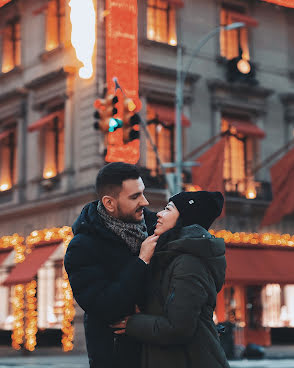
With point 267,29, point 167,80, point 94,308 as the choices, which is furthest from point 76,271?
point 267,29

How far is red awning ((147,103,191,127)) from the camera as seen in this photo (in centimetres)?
2472

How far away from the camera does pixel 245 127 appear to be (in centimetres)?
2619

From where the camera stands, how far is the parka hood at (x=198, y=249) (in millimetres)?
3584

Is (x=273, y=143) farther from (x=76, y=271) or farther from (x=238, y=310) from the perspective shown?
(x=76, y=271)

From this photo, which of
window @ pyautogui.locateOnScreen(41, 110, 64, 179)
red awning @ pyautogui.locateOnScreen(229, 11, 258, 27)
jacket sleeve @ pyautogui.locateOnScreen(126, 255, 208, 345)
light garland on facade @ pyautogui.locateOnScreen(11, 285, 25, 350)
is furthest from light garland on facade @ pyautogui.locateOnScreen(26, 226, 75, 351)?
jacket sleeve @ pyautogui.locateOnScreen(126, 255, 208, 345)

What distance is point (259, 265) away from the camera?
2570 cm

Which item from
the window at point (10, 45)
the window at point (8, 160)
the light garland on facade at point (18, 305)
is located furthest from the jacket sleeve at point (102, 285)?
the window at point (10, 45)

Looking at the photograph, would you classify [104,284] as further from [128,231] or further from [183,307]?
[183,307]

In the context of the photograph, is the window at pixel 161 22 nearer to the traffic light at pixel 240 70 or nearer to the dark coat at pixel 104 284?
the traffic light at pixel 240 70

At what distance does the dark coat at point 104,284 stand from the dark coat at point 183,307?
102mm

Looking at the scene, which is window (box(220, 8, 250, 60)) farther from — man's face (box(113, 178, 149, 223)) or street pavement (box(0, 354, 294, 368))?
man's face (box(113, 178, 149, 223))

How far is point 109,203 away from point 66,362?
1709cm

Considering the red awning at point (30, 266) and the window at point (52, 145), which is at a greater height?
the window at point (52, 145)

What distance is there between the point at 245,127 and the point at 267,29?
15.6 feet
